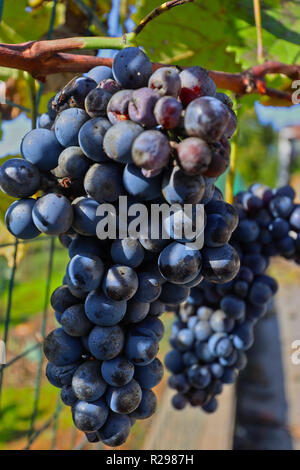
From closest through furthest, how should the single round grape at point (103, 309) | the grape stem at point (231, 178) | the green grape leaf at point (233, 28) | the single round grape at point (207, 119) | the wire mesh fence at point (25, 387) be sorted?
the single round grape at point (207, 119), the single round grape at point (103, 309), the grape stem at point (231, 178), the green grape leaf at point (233, 28), the wire mesh fence at point (25, 387)

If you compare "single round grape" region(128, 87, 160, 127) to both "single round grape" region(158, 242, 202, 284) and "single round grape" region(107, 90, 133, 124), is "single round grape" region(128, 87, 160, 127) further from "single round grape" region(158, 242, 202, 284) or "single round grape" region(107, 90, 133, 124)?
"single round grape" region(158, 242, 202, 284)

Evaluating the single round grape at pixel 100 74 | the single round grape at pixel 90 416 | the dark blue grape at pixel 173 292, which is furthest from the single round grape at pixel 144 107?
the single round grape at pixel 90 416

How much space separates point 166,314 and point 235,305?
160 centimetres

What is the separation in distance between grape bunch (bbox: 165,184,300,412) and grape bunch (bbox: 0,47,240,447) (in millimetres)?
254

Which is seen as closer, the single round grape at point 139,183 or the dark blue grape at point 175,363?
the single round grape at point 139,183

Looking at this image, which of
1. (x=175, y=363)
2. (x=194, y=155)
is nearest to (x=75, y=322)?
(x=194, y=155)

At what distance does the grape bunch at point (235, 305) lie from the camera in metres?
0.73

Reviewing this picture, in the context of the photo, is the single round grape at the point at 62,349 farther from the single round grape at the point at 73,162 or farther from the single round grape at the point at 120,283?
the single round grape at the point at 73,162

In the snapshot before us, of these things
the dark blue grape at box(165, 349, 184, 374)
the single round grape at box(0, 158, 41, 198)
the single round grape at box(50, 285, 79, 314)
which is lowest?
the dark blue grape at box(165, 349, 184, 374)

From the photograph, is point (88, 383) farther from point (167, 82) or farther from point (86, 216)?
point (167, 82)

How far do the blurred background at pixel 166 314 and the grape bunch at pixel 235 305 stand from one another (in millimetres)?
205

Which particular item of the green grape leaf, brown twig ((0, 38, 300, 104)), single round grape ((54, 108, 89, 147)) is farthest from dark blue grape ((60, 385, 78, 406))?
the green grape leaf

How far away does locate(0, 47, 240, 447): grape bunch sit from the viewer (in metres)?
0.38

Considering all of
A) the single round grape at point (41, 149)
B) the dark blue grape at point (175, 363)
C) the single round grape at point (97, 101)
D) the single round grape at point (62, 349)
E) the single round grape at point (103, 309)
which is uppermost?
the single round grape at point (97, 101)
